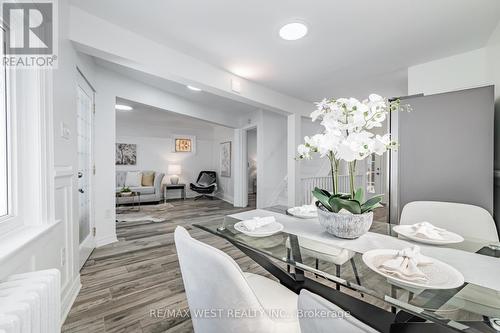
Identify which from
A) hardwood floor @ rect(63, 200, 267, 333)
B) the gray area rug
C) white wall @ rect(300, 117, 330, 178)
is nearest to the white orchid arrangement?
hardwood floor @ rect(63, 200, 267, 333)

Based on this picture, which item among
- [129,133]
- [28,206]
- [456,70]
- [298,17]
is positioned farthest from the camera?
[129,133]

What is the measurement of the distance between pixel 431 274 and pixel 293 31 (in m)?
1.97

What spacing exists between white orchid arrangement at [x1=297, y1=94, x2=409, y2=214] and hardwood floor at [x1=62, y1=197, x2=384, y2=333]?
38 centimetres

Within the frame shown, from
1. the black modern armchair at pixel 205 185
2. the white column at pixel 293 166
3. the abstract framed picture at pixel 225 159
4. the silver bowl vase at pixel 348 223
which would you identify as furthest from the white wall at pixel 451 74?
the black modern armchair at pixel 205 185

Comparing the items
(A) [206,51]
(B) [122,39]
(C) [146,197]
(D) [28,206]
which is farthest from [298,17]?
(C) [146,197]

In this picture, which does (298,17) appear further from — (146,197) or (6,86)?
(146,197)

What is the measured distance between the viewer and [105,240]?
2.85 metres

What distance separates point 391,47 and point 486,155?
130cm

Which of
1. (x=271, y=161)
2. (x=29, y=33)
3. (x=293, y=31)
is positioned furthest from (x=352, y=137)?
(x=271, y=161)

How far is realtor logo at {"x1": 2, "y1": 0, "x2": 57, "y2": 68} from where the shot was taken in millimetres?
1057

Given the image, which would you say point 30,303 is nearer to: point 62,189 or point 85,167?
point 62,189

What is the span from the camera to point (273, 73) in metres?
2.80

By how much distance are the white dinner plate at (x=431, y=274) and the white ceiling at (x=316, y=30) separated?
1733 mm

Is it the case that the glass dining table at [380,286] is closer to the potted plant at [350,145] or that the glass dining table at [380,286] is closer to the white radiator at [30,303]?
the potted plant at [350,145]
